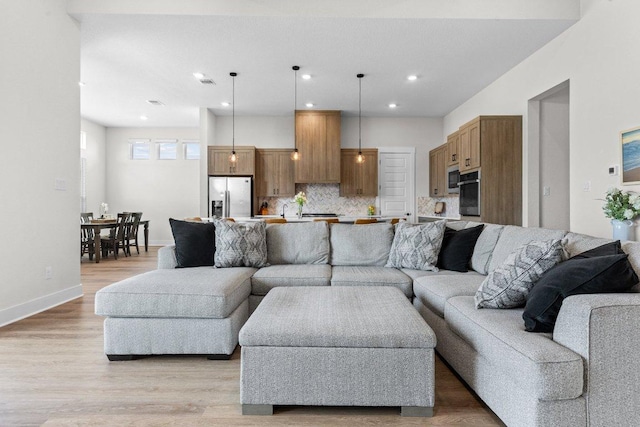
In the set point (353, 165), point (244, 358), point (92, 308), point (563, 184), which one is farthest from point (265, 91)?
point (244, 358)

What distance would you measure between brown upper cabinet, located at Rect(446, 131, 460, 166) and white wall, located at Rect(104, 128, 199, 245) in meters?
6.23

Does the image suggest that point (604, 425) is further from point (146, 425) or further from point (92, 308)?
point (92, 308)

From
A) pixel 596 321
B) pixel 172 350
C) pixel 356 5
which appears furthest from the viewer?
pixel 356 5

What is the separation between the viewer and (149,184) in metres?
9.52

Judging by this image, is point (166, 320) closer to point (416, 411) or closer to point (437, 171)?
point (416, 411)

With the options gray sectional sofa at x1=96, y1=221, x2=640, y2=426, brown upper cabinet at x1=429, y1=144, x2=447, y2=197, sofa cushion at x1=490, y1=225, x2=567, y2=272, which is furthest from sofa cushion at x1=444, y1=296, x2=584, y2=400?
brown upper cabinet at x1=429, y1=144, x2=447, y2=197

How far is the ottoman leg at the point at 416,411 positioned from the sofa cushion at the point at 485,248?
4.87 ft

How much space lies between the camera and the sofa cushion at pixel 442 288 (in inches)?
94.1

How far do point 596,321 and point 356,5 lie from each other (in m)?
3.78

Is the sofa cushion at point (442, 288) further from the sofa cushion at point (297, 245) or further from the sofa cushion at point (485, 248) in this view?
the sofa cushion at point (297, 245)

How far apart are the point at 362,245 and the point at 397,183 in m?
4.93

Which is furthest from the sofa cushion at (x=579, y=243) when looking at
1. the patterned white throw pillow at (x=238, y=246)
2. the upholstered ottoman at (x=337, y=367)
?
the patterned white throw pillow at (x=238, y=246)

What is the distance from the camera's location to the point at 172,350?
2428mm

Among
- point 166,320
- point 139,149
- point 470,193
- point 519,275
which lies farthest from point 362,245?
point 139,149
